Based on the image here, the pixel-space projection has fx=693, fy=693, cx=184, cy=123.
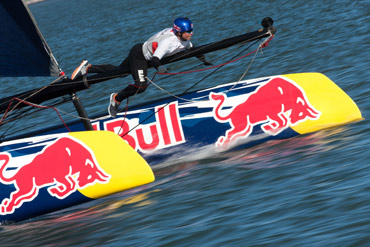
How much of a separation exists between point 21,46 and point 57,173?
63.8 inches

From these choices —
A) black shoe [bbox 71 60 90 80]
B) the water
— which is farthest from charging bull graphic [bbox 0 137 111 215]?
black shoe [bbox 71 60 90 80]

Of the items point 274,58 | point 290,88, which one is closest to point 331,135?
point 290,88

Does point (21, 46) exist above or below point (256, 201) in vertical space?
above

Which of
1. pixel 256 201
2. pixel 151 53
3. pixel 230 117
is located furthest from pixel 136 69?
pixel 256 201

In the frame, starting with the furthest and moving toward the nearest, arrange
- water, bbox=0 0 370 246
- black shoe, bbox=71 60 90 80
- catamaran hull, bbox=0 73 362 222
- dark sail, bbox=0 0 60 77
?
catamaran hull, bbox=0 73 362 222
black shoe, bbox=71 60 90 80
dark sail, bbox=0 0 60 77
water, bbox=0 0 370 246

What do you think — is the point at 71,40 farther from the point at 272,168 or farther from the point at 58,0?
the point at 58,0

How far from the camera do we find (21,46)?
732 centimetres

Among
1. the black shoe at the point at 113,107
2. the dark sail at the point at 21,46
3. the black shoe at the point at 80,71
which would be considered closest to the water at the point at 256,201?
the black shoe at the point at 113,107

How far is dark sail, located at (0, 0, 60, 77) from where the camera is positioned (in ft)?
23.5

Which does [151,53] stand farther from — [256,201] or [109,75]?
[256,201]

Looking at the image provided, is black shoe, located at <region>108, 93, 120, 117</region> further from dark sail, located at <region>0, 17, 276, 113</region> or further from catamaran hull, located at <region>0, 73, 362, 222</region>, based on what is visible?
dark sail, located at <region>0, 17, 276, 113</region>

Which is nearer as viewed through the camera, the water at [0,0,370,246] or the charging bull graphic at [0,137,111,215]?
the water at [0,0,370,246]

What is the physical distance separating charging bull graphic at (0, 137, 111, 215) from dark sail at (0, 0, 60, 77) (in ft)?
3.81

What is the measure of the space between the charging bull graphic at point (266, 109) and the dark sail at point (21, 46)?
1927 mm
